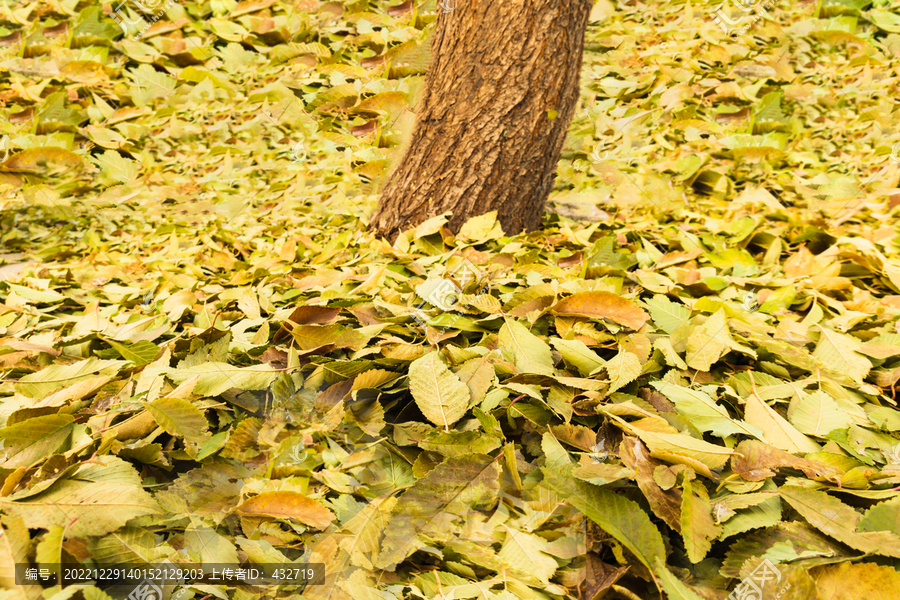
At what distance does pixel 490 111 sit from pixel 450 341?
39.3 inches

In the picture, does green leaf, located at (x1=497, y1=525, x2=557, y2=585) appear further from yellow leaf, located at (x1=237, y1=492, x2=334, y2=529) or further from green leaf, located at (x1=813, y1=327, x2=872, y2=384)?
green leaf, located at (x1=813, y1=327, x2=872, y2=384)

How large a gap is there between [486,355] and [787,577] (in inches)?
25.5

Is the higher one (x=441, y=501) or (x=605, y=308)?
(x=605, y=308)

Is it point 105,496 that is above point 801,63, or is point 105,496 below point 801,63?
below

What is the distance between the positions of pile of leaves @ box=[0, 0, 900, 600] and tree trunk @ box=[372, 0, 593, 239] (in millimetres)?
160

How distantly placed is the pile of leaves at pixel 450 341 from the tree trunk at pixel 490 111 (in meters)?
0.16

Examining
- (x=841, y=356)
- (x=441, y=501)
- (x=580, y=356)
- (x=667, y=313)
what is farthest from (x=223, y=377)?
(x=841, y=356)

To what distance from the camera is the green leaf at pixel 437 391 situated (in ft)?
3.34

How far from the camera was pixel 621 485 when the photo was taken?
88 centimetres

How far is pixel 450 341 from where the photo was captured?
1.27 meters

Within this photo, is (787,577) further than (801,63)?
No

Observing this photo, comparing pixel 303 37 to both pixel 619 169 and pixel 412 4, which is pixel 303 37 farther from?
pixel 619 169

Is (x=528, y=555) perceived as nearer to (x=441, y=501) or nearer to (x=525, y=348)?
(x=441, y=501)

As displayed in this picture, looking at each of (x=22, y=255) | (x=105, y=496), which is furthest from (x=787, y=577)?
(x=22, y=255)
